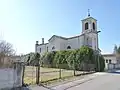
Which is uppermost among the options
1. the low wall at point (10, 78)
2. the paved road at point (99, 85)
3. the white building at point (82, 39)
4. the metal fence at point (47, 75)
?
the white building at point (82, 39)

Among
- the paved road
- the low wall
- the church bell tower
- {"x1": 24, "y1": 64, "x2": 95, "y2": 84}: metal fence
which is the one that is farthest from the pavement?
the church bell tower

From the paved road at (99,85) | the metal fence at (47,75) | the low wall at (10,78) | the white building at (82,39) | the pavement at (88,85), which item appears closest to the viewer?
the low wall at (10,78)

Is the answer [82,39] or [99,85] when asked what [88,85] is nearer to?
[99,85]

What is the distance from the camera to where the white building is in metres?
44.5

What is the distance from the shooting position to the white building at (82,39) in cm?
4447

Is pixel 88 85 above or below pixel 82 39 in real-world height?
below

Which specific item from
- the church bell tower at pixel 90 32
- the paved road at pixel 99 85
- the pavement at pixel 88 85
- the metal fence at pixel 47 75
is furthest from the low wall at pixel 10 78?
the church bell tower at pixel 90 32

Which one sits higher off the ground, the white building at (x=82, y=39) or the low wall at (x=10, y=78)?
the white building at (x=82, y=39)

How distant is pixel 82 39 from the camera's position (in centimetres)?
4406

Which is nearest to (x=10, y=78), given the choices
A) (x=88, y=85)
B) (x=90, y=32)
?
(x=88, y=85)

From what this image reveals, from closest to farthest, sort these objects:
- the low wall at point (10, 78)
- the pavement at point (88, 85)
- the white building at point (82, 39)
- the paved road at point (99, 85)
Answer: the low wall at point (10, 78), the pavement at point (88, 85), the paved road at point (99, 85), the white building at point (82, 39)

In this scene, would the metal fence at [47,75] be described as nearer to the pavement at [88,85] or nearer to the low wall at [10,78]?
the pavement at [88,85]

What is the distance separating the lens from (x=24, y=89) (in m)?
10.2

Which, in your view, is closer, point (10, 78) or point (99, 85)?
point (10, 78)
